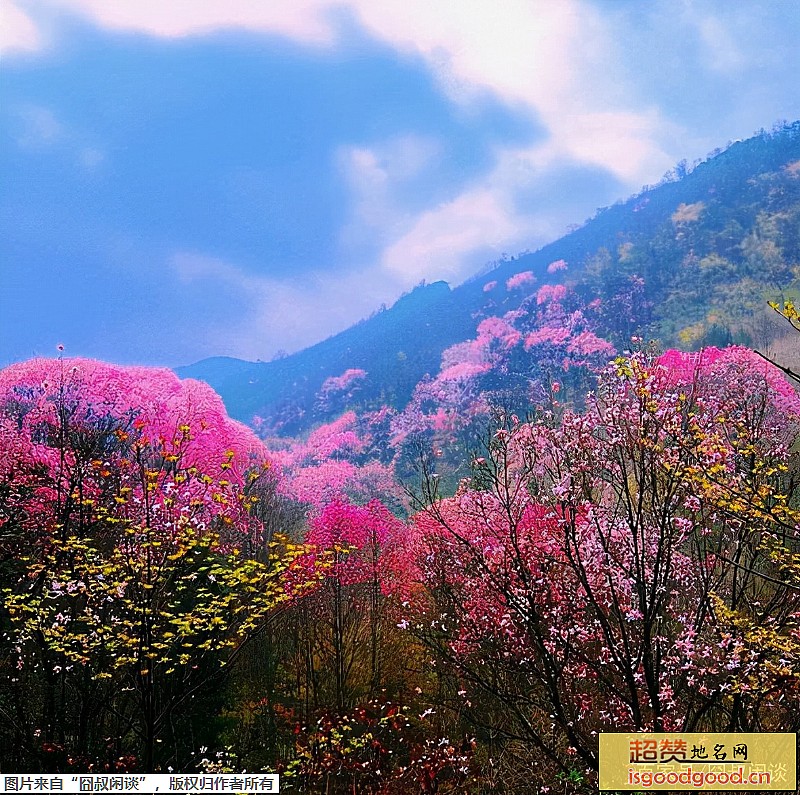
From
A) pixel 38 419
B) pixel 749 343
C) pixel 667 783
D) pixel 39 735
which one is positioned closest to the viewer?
pixel 667 783

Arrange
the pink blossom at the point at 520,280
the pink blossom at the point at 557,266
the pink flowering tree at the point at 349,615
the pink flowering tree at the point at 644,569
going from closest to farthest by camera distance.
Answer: the pink flowering tree at the point at 644,569 → the pink flowering tree at the point at 349,615 → the pink blossom at the point at 557,266 → the pink blossom at the point at 520,280

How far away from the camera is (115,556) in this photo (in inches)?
280

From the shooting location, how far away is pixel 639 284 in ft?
186

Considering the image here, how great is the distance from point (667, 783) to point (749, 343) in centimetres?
4266

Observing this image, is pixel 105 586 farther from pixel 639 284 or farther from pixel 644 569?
pixel 639 284

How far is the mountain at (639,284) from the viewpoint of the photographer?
167 ft

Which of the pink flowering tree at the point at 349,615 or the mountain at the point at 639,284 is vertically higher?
the mountain at the point at 639,284

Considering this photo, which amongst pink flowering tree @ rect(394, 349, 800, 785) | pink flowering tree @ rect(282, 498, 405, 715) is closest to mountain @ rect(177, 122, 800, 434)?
pink flowering tree @ rect(282, 498, 405, 715)

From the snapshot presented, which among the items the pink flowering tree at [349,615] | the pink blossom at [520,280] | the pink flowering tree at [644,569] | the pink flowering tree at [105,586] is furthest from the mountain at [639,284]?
the pink flowering tree at [105,586]

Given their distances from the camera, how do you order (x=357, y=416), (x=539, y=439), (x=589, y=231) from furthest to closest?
(x=589, y=231) → (x=357, y=416) → (x=539, y=439)

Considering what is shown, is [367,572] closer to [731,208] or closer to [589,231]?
[731,208]

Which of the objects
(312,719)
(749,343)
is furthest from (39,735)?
(749,343)

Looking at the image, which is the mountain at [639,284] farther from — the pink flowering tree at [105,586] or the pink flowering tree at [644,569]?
the pink flowering tree at [105,586]

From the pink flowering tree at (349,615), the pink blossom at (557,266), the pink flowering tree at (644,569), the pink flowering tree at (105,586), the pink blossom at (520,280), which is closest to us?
the pink flowering tree at (644,569)
